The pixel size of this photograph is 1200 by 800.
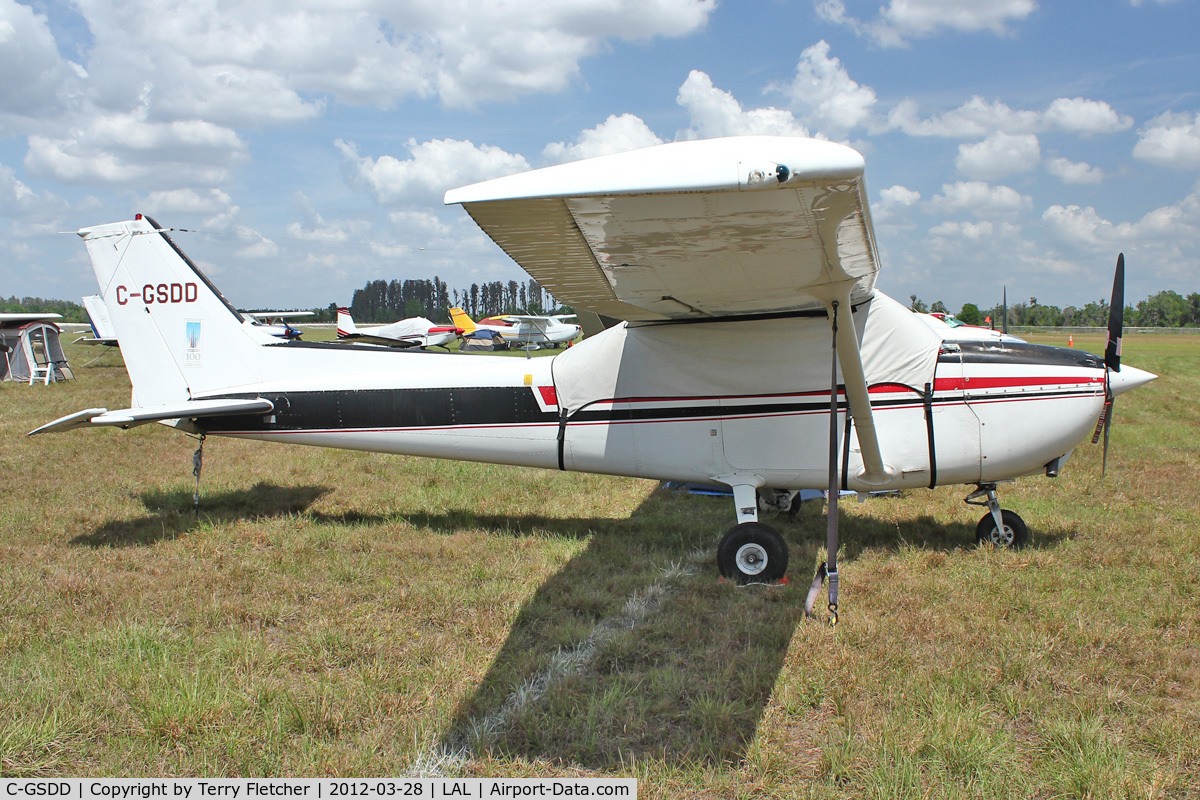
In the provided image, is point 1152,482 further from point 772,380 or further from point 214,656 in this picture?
point 214,656

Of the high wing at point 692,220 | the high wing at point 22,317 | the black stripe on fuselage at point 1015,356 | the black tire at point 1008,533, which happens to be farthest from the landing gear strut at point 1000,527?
the high wing at point 22,317

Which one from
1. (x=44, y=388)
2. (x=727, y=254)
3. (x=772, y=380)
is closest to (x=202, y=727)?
(x=727, y=254)

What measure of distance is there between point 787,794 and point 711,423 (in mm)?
3051

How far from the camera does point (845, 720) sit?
3389 mm

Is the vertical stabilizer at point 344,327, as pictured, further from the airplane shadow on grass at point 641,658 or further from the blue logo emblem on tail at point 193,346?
the airplane shadow on grass at point 641,658

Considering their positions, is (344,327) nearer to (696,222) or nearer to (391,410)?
(391,410)

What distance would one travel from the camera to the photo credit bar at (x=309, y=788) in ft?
9.73

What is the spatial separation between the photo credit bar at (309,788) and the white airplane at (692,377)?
1.88 metres

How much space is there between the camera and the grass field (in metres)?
3.13

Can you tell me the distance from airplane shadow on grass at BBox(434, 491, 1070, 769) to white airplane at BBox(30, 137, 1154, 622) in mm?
464

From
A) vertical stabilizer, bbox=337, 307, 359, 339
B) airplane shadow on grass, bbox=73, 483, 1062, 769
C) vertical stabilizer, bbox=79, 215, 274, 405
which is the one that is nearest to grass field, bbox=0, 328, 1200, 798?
airplane shadow on grass, bbox=73, 483, 1062, 769

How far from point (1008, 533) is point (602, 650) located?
3.86m

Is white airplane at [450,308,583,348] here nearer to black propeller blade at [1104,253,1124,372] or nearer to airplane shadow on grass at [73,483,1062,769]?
airplane shadow on grass at [73,483,1062,769]

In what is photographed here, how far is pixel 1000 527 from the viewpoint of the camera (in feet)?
19.3
